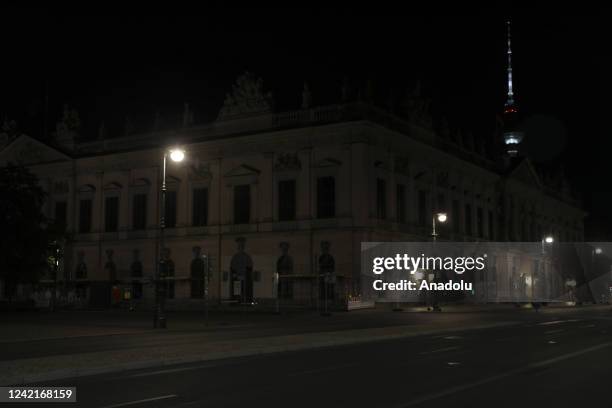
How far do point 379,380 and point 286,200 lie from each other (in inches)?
1901

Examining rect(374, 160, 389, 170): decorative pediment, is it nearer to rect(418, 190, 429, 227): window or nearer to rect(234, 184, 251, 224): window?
rect(418, 190, 429, 227): window

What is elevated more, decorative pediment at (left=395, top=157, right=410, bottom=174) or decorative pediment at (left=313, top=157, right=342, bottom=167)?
decorative pediment at (left=395, top=157, right=410, bottom=174)

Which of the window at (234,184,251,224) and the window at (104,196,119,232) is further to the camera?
the window at (104,196,119,232)

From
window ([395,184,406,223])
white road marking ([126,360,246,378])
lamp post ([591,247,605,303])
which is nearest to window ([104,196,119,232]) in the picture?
window ([395,184,406,223])

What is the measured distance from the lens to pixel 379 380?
15.8m

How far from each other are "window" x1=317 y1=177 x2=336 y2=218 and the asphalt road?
37709 mm

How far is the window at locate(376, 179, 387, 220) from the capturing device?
6281 cm

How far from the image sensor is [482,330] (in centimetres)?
3459

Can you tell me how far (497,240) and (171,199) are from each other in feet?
125

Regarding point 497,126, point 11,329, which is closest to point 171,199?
point 11,329

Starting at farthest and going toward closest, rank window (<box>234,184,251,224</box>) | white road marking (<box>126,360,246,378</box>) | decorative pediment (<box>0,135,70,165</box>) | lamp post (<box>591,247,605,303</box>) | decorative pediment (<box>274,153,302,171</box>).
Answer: lamp post (<box>591,247,605,303</box>)
decorative pediment (<box>0,135,70,165</box>)
window (<box>234,184,251,224</box>)
decorative pediment (<box>274,153,302,171</box>)
white road marking (<box>126,360,246,378</box>)

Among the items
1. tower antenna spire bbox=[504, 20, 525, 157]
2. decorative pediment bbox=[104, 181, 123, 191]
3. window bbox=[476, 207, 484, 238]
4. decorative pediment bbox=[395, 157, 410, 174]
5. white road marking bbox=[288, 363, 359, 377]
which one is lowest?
white road marking bbox=[288, 363, 359, 377]

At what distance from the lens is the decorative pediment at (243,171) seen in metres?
65.4

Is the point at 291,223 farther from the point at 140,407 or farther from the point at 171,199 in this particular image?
the point at 140,407
